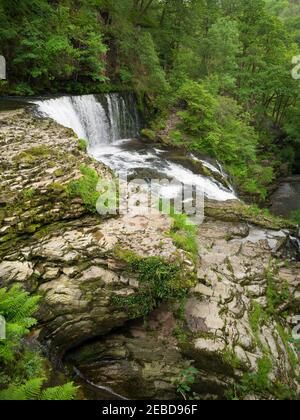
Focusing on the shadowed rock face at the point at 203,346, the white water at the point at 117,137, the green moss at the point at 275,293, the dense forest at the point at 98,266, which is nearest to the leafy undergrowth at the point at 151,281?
the dense forest at the point at 98,266

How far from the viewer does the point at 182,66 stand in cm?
1934

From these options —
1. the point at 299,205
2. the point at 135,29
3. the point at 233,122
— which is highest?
the point at 135,29

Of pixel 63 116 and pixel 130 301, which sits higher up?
pixel 63 116

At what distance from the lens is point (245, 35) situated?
2123 cm

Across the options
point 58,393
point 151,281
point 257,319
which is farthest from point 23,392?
point 257,319

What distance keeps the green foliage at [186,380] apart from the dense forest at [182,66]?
1057cm

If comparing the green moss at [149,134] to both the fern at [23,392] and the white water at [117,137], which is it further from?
the fern at [23,392]

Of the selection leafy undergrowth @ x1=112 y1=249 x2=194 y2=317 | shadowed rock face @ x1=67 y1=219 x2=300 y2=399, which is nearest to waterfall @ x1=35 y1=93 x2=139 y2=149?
leafy undergrowth @ x1=112 y1=249 x2=194 y2=317

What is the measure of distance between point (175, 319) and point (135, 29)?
15.9 metres

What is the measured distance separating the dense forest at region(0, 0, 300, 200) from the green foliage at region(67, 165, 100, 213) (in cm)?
745

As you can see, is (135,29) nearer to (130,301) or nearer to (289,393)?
(130,301)

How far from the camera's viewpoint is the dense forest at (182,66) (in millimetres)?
13339

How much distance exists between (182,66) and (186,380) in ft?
55.8
